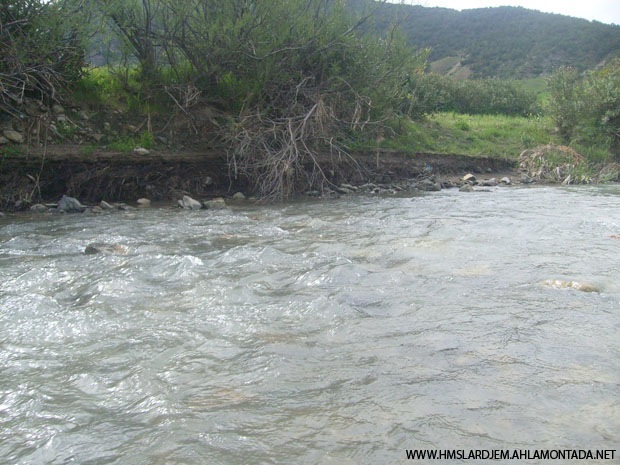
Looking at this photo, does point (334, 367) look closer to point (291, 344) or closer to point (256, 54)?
point (291, 344)

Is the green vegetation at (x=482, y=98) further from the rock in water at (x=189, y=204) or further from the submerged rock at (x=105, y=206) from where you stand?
the submerged rock at (x=105, y=206)

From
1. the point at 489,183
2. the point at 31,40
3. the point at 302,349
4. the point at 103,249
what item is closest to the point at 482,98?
the point at 489,183

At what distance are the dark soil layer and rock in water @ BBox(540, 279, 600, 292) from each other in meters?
7.23

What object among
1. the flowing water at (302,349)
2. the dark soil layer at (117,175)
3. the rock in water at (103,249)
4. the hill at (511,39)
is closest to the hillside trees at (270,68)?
the dark soil layer at (117,175)

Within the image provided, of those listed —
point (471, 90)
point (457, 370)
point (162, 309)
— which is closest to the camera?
point (457, 370)

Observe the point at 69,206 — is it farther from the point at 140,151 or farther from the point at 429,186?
the point at 429,186

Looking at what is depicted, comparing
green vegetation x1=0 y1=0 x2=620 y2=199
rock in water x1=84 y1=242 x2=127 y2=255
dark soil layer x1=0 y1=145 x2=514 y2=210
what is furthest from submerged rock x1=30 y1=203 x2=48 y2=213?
rock in water x1=84 y1=242 x2=127 y2=255

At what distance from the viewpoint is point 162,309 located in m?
3.95

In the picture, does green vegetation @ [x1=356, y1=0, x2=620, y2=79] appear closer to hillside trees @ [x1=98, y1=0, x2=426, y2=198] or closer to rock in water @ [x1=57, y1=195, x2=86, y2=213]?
hillside trees @ [x1=98, y1=0, x2=426, y2=198]

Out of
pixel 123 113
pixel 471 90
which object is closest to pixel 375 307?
pixel 123 113

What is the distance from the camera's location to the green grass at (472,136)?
1445 cm

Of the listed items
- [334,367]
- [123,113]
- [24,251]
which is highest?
[123,113]

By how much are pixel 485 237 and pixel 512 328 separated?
329 cm

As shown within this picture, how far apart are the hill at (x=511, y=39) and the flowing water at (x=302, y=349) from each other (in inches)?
1678
